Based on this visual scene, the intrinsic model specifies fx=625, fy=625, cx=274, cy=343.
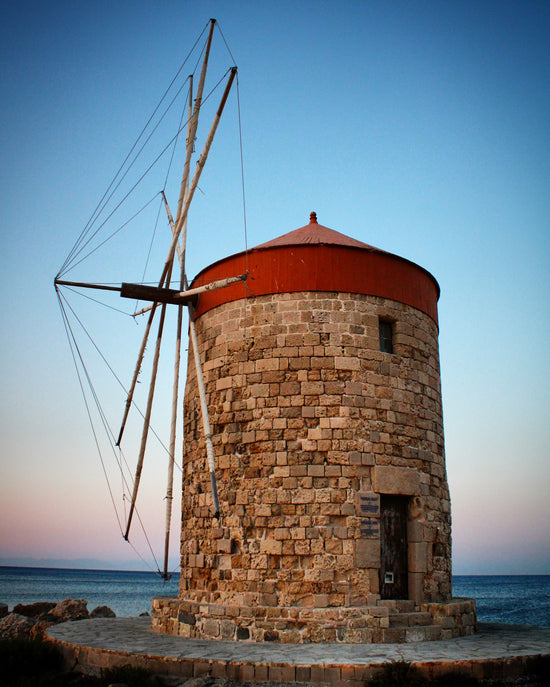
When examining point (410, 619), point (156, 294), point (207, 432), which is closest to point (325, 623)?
point (410, 619)

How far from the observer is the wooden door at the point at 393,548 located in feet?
28.5

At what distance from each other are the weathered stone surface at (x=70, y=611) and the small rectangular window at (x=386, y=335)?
10167 mm

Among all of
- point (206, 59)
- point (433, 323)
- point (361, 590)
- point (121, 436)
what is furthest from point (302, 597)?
point (206, 59)

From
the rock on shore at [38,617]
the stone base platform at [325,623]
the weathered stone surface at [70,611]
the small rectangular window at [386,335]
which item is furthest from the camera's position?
the weathered stone surface at [70,611]

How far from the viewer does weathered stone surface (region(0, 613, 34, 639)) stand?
11.5 meters

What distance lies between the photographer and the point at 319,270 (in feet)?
30.7

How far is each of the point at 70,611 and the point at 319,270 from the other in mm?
10651

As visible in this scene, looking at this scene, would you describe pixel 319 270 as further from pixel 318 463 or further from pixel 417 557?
pixel 417 557

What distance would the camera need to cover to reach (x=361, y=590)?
322 inches

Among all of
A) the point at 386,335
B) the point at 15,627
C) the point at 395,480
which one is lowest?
the point at 15,627

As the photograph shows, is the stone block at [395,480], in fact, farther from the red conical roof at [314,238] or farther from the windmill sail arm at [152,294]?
the windmill sail arm at [152,294]

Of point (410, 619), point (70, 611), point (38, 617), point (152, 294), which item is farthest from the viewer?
point (70, 611)

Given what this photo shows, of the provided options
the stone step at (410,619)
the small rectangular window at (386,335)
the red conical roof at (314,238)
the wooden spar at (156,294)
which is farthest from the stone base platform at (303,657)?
the red conical roof at (314,238)

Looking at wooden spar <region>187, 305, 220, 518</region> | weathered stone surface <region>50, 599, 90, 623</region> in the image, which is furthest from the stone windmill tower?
weathered stone surface <region>50, 599, 90, 623</region>
